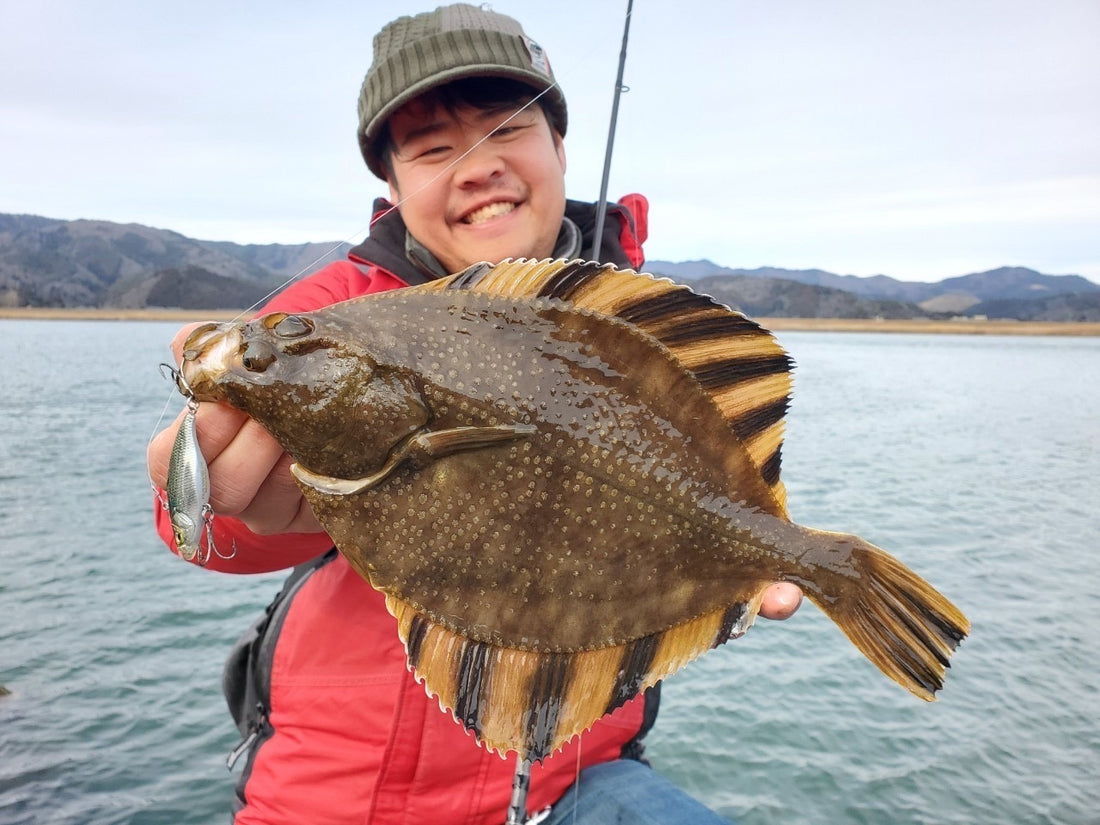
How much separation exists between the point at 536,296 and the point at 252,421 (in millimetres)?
830

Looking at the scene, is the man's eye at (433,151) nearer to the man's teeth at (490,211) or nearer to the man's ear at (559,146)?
the man's teeth at (490,211)

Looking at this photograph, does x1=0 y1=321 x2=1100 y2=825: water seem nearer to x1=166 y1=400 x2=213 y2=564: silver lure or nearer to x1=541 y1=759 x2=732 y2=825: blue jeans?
x1=541 y1=759 x2=732 y2=825: blue jeans

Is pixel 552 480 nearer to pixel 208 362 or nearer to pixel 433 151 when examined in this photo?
pixel 208 362

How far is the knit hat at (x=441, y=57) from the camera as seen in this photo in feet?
9.10

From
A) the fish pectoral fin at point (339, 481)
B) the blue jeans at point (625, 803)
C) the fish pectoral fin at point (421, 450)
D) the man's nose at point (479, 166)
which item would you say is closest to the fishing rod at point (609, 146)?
Result: the man's nose at point (479, 166)

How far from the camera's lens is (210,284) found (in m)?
112

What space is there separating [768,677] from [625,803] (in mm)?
6046

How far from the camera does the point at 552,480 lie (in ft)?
6.56

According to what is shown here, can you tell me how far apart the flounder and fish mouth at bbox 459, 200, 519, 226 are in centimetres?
117

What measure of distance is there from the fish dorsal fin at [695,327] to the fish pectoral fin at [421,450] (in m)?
0.38

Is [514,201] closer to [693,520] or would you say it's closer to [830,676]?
[693,520]

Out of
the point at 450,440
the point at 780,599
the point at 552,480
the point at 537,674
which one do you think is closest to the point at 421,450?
the point at 450,440

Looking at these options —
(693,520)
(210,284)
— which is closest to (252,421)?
(693,520)

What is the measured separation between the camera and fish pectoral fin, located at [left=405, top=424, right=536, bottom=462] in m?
1.90
